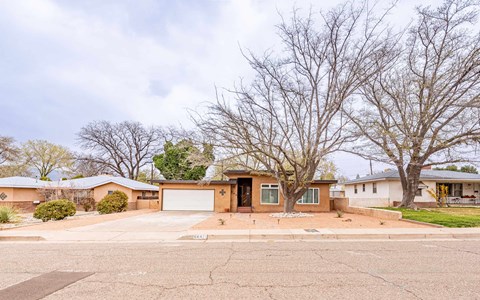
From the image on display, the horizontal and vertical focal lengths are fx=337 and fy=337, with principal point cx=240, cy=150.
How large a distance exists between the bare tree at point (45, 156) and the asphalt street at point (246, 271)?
45.5 m

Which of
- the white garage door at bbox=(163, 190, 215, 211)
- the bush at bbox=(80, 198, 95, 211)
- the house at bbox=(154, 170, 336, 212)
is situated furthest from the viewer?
the bush at bbox=(80, 198, 95, 211)

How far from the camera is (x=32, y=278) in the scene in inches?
252

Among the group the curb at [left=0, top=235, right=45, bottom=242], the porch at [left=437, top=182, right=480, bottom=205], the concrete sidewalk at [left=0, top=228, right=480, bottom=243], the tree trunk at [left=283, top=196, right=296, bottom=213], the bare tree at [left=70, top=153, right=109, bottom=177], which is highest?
the bare tree at [left=70, top=153, right=109, bottom=177]

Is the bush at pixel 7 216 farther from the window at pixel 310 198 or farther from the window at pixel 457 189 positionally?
the window at pixel 457 189

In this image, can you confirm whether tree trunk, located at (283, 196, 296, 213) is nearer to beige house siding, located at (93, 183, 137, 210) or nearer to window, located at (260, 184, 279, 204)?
window, located at (260, 184, 279, 204)

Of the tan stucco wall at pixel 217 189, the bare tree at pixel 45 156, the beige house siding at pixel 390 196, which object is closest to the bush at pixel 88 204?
the tan stucco wall at pixel 217 189

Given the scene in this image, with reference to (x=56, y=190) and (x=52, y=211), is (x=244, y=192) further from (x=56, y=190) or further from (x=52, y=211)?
(x=56, y=190)

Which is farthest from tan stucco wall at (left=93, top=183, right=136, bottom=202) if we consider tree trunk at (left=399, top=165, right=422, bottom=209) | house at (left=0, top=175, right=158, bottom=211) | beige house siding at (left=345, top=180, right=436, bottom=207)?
tree trunk at (left=399, top=165, right=422, bottom=209)

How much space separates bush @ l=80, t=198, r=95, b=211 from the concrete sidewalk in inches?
Answer: 663

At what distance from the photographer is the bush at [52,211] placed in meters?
19.1

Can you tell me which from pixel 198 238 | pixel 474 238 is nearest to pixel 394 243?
pixel 474 238

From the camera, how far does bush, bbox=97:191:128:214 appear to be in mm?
25688

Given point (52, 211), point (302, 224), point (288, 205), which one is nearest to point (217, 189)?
point (288, 205)

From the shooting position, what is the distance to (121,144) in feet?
166
